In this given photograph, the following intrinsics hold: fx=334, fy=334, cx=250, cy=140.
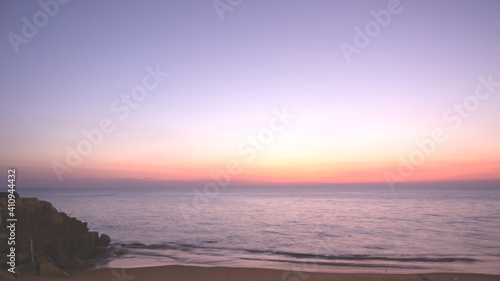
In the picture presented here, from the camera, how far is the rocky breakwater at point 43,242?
1586cm

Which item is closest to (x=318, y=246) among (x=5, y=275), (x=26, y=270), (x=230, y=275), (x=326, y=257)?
(x=326, y=257)

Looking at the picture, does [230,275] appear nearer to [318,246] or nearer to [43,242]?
[43,242]

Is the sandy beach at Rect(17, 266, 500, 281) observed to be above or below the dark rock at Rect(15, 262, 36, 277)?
below

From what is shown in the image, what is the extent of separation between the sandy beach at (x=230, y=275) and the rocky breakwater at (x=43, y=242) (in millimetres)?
956

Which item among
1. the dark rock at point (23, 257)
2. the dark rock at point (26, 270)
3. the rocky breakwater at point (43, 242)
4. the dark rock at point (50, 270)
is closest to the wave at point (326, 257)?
the rocky breakwater at point (43, 242)

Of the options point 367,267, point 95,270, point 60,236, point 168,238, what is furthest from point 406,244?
point 60,236

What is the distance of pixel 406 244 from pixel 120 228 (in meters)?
29.8

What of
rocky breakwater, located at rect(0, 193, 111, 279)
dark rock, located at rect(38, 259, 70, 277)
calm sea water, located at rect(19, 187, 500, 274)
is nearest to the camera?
dark rock, located at rect(38, 259, 70, 277)

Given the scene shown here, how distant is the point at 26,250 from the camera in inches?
688

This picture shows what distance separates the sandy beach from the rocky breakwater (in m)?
0.96

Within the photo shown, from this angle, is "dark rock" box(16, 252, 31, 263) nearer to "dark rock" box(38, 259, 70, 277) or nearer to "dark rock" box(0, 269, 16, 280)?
"dark rock" box(38, 259, 70, 277)

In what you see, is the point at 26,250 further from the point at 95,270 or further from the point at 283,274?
the point at 283,274

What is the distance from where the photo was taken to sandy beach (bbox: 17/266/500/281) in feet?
51.7

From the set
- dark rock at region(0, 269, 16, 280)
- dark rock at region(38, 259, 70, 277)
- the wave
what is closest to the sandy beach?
dark rock at region(38, 259, 70, 277)
